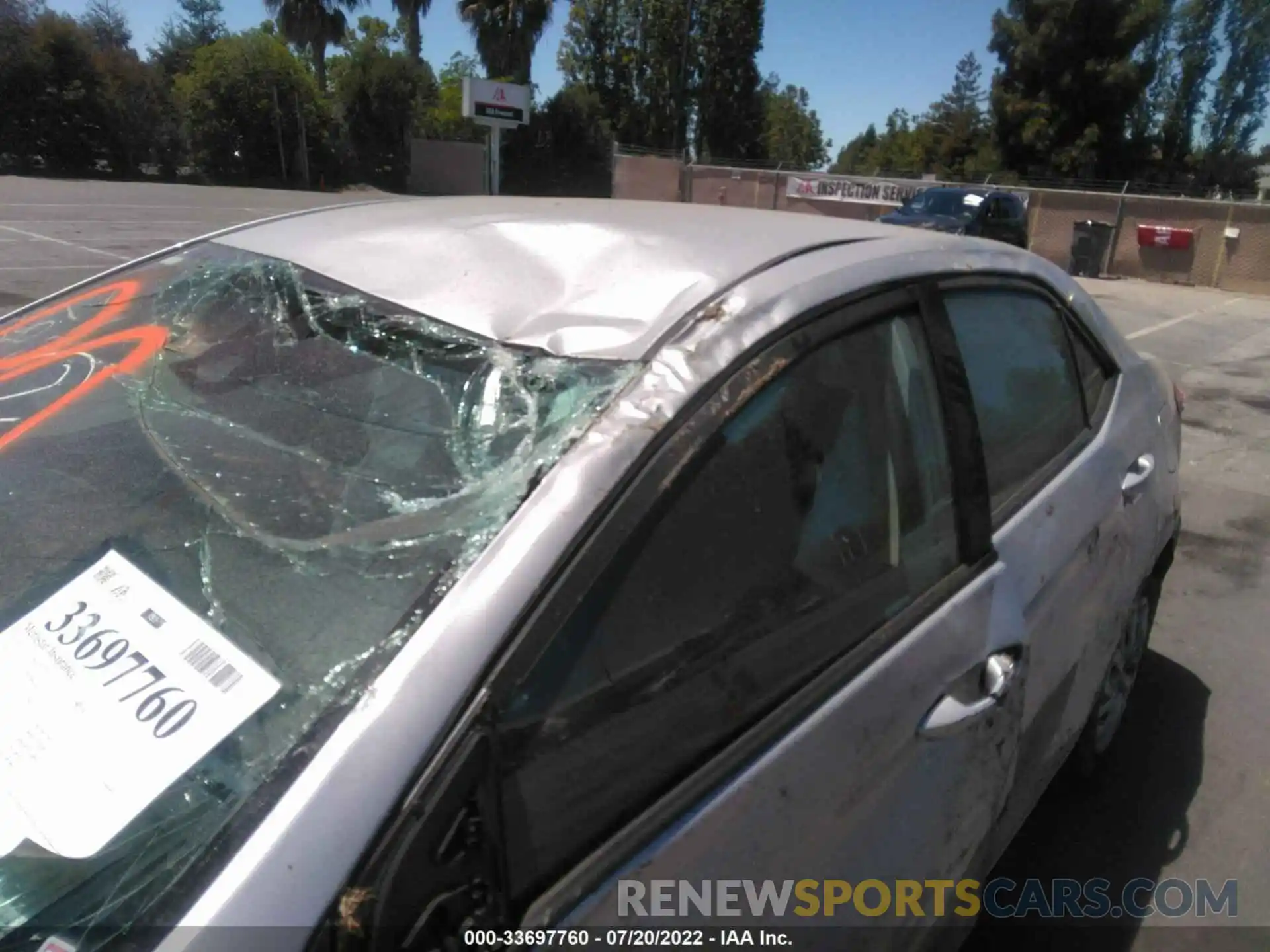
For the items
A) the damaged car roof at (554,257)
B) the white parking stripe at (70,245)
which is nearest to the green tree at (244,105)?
the white parking stripe at (70,245)

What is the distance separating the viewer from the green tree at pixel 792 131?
6831 centimetres

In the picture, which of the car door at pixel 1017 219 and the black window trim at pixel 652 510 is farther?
the car door at pixel 1017 219

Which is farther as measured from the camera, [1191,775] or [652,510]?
[1191,775]

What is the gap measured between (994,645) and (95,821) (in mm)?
1463

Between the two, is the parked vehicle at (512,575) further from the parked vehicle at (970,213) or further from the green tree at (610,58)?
the green tree at (610,58)

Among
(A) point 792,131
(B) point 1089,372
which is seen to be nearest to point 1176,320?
(B) point 1089,372

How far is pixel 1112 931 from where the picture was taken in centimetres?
246

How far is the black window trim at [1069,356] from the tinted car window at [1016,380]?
0.01 meters

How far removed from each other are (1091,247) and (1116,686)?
70.6 ft

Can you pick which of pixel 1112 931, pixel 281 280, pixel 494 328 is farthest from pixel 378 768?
pixel 1112 931

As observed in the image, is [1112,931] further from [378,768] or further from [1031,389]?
[378,768]

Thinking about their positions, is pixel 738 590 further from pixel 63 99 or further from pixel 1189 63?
pixel 1189 63

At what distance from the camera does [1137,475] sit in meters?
2.60

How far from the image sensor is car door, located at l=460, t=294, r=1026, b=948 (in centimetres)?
114
